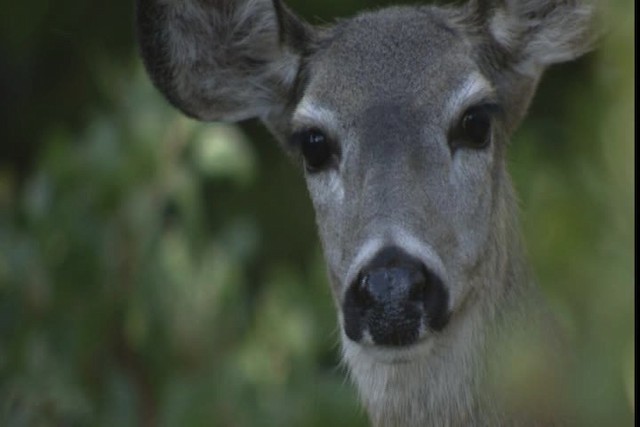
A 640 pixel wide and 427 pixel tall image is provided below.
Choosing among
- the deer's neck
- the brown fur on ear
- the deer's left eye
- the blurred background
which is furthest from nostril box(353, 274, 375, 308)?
the brown fur on ear

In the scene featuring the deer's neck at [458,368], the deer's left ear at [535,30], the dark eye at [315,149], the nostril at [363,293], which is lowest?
the deer's neck at [458,368]

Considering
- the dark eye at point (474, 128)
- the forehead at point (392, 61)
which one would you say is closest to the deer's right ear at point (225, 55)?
the forehead at point (392, 61)

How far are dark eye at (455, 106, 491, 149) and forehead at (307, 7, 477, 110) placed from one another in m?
0.10

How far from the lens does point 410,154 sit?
13.2 ft

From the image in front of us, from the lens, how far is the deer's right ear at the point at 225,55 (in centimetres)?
467

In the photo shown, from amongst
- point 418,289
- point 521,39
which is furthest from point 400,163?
point 521,39

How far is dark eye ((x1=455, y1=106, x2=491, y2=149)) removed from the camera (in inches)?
164

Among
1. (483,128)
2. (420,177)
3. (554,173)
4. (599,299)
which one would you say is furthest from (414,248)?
(599,299)

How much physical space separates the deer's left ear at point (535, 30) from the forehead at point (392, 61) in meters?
0.17

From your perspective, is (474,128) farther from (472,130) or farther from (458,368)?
(458,368)

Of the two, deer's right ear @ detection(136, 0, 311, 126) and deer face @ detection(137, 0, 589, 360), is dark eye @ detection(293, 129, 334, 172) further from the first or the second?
deer's right ear @ detection(136, 0, 311, 126)

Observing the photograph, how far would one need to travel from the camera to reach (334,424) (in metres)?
5.55

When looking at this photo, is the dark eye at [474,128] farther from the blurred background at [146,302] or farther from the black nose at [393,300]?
the black nose at [393,300]

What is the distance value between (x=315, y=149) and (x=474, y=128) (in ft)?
1.56
